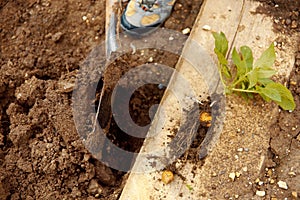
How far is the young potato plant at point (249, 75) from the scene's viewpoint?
1.86 m

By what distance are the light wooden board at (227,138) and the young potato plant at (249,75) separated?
2.4 inches

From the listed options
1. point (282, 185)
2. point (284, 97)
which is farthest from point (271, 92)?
point (282, 185)

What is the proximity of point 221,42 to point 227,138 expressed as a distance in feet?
1.16

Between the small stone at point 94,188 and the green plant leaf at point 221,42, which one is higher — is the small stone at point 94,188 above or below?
below

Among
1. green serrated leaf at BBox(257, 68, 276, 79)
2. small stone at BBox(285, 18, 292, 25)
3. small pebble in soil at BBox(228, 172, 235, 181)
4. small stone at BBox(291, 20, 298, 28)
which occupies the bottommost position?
small pebble in soil at BBox(228, 172, 235, 181)

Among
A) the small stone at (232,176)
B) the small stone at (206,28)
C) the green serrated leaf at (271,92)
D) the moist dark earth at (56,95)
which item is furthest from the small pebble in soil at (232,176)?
the small stone at (206,28)

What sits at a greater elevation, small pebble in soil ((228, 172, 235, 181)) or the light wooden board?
the light wooden board

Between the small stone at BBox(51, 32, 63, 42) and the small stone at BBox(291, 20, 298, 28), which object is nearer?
the small stone at BBox(291, 20, 298, 28)

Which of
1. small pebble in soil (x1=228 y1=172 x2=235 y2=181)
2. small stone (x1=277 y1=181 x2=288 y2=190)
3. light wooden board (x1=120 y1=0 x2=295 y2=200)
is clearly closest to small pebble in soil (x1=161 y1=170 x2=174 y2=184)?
light wooden board (x1=120 y1=0 x2=295 y2=200)

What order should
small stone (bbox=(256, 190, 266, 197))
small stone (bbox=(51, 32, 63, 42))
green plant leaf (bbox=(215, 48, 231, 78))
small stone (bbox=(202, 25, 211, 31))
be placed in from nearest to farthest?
small stone (bbox=(256, 190, 266, 197))
green plant leaf (bbox=(215, 48, 231, 78))
small stone (bbox=(202, 25, 211, 31))
small stone (bbox=(51, 32, 63, 42))

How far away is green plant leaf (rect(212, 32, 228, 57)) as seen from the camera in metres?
1.93

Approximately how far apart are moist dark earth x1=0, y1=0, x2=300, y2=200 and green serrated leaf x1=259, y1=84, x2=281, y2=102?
0.14 meters

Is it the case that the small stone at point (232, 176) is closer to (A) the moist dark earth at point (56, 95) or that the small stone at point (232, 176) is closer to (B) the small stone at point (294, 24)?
(A) the moist dark earth at point (56, 95)

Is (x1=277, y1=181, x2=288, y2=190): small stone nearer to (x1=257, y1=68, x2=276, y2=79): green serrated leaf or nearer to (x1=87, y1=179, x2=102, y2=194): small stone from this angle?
(x1=257, y1=68, x2=276, y2=79): green serrated leaf
